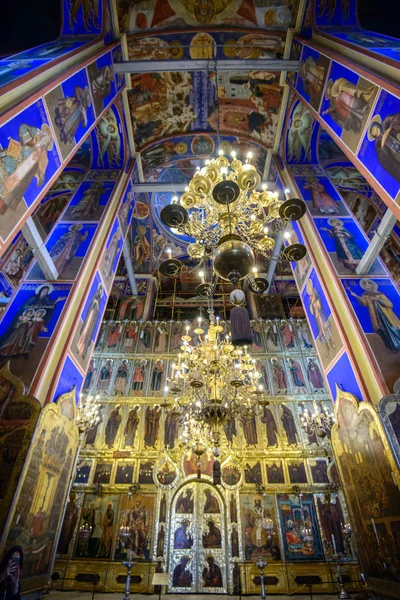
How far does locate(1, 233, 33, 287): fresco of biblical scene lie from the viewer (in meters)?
9.90

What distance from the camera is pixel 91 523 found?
8.34 m

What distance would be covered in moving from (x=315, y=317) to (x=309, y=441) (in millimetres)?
4779

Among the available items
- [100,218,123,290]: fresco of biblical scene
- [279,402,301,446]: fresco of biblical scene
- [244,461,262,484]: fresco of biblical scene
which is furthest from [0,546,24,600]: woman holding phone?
[279,402,301,446]: fresco of biblical scene

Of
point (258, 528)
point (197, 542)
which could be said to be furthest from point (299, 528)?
point (197, 542)

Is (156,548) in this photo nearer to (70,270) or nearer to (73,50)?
(70,270)

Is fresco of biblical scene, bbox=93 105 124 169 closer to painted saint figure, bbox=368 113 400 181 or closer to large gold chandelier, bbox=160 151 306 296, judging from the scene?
large gold chandelier, bbox=160 151 306 296

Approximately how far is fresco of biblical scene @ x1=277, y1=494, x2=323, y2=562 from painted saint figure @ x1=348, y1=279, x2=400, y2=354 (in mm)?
6027

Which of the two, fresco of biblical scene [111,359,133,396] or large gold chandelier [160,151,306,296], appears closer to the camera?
large gold chandelier [160,151,306,296]

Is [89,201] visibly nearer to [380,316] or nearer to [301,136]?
[301,136]

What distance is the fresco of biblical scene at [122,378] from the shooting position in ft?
35.6

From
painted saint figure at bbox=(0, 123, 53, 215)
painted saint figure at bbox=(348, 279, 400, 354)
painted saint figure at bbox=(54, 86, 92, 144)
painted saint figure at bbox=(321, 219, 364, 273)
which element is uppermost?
painted saint figure at bbox=(54, 86, 92, 144)

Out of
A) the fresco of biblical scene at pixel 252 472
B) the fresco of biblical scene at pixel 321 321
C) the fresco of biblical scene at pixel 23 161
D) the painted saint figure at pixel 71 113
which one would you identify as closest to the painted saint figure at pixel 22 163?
the fresco of biblical scene at pixel 23 161

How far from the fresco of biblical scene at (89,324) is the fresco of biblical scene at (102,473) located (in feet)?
14.0

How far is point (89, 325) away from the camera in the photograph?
7.34 meters
